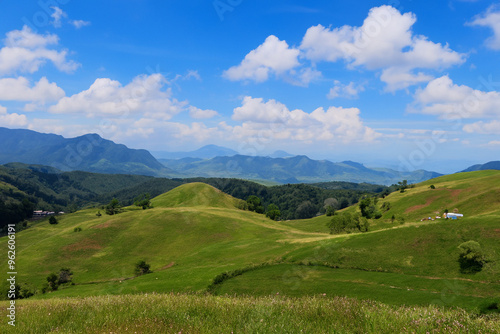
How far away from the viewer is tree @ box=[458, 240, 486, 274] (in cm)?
3672

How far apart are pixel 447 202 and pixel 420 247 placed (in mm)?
89144

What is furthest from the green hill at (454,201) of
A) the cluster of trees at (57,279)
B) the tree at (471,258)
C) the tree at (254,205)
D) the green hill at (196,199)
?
the cluster of trees at (57,279)

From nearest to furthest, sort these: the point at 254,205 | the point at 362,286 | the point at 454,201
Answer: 1. the point at 362,286
2. the point at 454,201
3. the point at 254,205

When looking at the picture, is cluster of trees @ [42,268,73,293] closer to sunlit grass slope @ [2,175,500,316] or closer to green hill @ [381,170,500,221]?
sunlit grass slope @ [2,175,500,316]

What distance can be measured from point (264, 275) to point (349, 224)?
151 feet

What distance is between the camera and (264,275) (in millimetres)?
45312

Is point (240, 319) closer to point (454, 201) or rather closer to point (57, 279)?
point (57, 279)

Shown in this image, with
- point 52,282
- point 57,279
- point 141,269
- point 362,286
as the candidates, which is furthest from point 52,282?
point 362,286

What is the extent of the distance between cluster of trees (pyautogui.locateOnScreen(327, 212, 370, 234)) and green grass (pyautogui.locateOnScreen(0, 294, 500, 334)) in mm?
77881

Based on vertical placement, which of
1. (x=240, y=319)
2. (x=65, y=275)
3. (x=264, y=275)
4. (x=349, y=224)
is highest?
(x=240, y=319)

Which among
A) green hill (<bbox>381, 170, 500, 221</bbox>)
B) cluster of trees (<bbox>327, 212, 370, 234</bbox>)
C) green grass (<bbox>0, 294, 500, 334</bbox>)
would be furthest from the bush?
green hill (<bbox>381, 170, 500, 221</bbox>)

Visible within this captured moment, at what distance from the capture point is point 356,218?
85.1m

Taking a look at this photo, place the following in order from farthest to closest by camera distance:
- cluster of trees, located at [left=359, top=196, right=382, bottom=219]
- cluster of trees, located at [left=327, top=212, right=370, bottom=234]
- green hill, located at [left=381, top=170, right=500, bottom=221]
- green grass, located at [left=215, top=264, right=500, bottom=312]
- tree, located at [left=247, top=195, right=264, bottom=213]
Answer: tree, located at [left=247, top=195, right=264, bottom=213]
cluster of trees, located at [left=359, top=196, right=382, bottom=219]
green hill, located at [left=381, top=170, right=500, bottom=221]
cluster of trees, located at [left=327, top=212, right=370, bottom=234]
green grass, located at [left=215, top=264, right=500, bottom=312]

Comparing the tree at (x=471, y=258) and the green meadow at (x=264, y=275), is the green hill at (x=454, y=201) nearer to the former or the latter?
the green meadow at (x=264, y=275)
